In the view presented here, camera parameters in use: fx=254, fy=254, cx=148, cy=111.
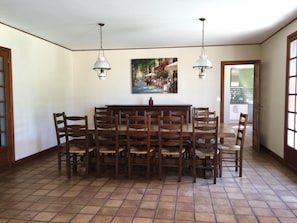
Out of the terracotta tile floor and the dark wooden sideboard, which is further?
the dark wooden sideboard

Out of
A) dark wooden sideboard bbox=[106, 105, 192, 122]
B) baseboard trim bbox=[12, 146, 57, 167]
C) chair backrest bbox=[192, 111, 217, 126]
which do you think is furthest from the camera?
dark wooden sideboard bbox=[106, 105, 192, 122]

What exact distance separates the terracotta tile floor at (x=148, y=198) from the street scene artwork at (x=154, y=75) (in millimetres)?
2999

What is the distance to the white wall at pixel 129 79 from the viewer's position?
252 inches

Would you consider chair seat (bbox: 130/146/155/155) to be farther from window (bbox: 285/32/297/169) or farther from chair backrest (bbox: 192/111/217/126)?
window (bbox: 285/32/297/169)

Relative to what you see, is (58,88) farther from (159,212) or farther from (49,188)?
(159,212)

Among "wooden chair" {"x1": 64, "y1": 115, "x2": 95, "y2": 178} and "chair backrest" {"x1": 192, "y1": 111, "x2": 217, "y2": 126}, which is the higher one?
"chair backrest" {"x1": 192, "y1": 111, "x2": 217, "y2": 126}

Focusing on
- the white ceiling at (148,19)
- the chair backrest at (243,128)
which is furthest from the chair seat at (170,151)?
the white ceiling at (148,19)

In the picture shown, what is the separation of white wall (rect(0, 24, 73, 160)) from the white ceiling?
0.27 meters

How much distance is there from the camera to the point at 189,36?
540 centimetres

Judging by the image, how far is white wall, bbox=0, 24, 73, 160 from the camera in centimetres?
468

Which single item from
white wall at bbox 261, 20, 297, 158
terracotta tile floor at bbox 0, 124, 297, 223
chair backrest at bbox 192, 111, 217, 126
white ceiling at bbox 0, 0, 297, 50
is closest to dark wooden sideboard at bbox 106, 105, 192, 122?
chair backrest at bbox 192, 111, 217, 126

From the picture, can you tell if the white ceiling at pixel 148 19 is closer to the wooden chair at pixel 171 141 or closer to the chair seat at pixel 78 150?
the wooden chair at pixel 171 141

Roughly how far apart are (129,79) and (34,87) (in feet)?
8.01

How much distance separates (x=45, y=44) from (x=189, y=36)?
316cm
